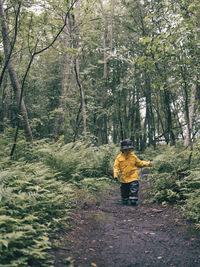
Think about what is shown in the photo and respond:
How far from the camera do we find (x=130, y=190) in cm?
699

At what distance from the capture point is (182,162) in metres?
7.65

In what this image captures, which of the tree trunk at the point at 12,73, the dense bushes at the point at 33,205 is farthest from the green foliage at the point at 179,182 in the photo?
the tree trunk at the point at 12,73

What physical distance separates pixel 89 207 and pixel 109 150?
20.0 ft

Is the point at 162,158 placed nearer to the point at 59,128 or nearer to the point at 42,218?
the point at 42,218

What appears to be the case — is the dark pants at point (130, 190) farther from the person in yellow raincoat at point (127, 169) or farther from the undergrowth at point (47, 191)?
the undergrowth at point (47, 191)

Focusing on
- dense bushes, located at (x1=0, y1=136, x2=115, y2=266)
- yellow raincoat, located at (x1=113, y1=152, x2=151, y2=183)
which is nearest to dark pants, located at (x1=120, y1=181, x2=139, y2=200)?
yellow raincoat, located at (x1=113, y1=152, x2=151, y2=183)

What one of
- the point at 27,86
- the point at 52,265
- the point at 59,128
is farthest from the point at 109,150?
the point at 27,86

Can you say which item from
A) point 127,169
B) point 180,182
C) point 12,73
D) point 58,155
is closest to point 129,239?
point 180,182

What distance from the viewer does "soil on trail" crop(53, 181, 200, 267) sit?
3.27 meters

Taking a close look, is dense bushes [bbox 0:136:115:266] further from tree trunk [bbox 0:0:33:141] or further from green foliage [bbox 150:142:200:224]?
green foliage [bbox 150:142:200:224]

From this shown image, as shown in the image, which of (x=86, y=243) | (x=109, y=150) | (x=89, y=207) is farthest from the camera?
(x=109, y=150)

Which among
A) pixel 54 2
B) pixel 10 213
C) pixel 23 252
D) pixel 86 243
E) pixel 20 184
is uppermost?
pixel 54 2

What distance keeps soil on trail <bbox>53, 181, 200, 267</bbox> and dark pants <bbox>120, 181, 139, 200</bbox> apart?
0.76m

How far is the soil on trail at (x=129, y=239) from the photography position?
3271 mm
